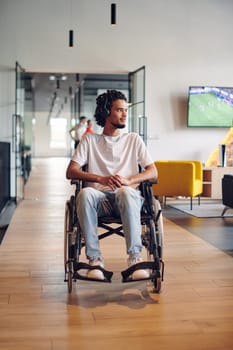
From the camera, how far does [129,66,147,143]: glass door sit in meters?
8.23

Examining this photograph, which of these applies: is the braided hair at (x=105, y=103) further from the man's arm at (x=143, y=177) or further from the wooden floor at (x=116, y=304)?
the wooden floor at (x=116, y=304)

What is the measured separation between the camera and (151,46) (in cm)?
842

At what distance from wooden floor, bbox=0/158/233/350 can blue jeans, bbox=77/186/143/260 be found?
0.93 feet

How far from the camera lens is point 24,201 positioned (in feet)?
25.3

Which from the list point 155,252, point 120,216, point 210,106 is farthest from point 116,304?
point 210,106

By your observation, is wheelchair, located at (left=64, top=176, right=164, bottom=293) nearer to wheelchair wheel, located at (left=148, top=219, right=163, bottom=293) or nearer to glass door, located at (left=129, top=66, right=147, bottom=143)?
wheelchair wheel, located at (left=148, top=219, right=163, bottom=293)

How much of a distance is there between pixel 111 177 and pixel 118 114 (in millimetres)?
436

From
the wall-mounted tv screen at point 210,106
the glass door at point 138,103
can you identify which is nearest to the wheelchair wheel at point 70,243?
the glass door at point 138,103

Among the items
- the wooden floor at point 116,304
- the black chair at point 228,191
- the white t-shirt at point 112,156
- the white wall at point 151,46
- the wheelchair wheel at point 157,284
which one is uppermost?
the white wall at point 151,46

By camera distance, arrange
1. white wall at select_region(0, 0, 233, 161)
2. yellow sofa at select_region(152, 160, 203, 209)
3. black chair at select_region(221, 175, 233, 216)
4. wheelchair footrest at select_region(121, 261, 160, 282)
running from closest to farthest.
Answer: wheelchair footrest at select_region(121, 261, 160, 282) < black chair at select_region(221, 175, 233, 216) < yellow sofa at select_region(152, 160, 203, 209) < white wall at select_region(0, 0, 233, 161)

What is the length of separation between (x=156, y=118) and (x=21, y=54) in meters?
2.36

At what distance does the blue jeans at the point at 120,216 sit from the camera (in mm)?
2924

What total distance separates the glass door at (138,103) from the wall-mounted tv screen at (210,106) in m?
0.80

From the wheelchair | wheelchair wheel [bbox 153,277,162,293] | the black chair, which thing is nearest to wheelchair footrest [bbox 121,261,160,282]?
the wheelchair
